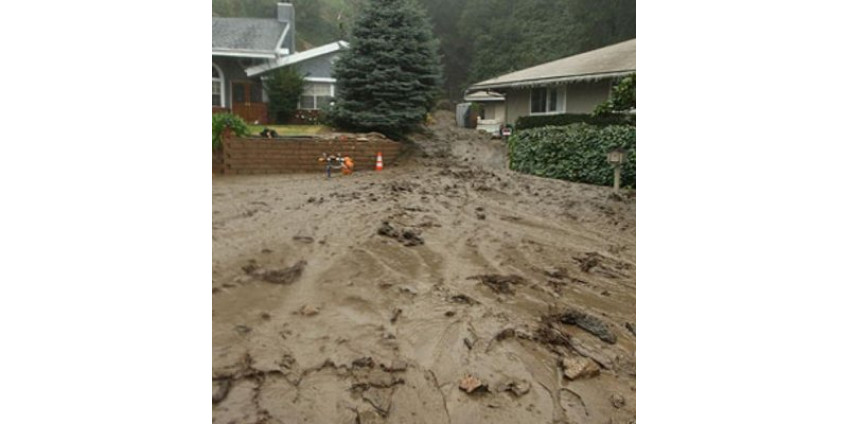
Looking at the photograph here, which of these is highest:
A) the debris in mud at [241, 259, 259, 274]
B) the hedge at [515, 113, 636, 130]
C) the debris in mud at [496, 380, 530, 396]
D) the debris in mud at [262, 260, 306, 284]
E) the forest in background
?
the forest in background

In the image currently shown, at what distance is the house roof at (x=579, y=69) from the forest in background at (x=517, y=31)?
0.08 ft

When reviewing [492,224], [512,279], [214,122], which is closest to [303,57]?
[214,122]

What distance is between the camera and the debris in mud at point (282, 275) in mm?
1422

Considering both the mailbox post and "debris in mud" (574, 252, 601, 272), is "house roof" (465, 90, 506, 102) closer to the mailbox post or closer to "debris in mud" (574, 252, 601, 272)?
the mailbox post

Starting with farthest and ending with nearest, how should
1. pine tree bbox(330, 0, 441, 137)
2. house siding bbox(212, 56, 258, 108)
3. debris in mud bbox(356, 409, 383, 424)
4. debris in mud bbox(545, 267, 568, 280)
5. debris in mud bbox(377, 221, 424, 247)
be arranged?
debris in mud bbox(545, 267, 568, 280) < debris in mud bbox(377, 221, 424, 247) < pine tree bbox(330, 0, 441, 137) < house siding bbox(212, 56, 258, 108) < debris in mud bbox(356, 409, 383, 424)

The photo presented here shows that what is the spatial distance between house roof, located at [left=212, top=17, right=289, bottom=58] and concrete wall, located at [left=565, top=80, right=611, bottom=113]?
0.98m

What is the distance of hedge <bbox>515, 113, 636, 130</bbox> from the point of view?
1785 mm

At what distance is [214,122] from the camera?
142 cm

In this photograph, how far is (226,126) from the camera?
1410 millimetres

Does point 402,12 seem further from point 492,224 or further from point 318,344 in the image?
point 318,344

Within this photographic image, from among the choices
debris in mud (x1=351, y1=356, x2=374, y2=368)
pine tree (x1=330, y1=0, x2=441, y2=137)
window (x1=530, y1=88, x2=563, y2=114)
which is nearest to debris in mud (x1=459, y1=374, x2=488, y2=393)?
debris in mud (x1=351, y1=356, x2=374, y2=368)

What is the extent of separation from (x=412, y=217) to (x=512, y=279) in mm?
391

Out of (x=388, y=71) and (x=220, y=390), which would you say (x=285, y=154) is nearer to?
(x=388, y=71)

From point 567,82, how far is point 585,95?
0.27ft
